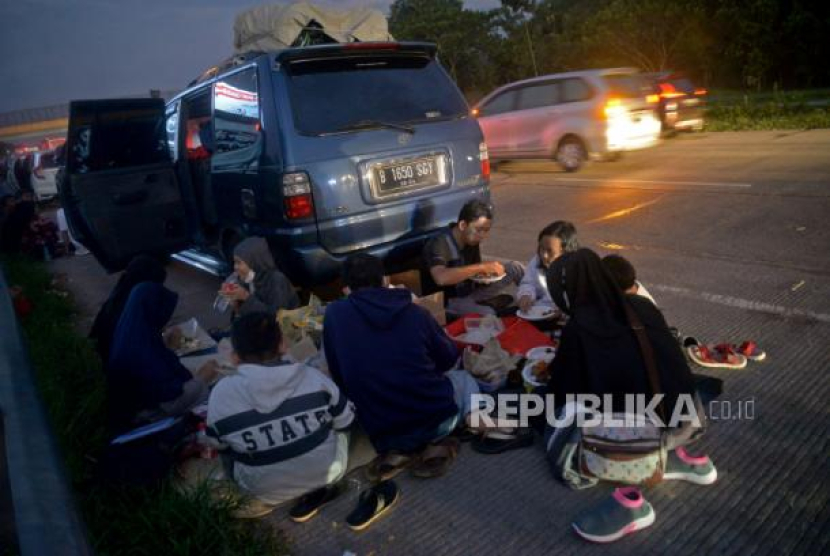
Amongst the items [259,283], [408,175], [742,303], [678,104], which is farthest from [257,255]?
[678,104]

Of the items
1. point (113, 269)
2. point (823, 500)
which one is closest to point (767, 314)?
point (823, 500)

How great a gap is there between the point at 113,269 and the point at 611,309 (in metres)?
5.49

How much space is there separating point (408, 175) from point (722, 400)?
2711mm

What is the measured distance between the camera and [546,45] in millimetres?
33719

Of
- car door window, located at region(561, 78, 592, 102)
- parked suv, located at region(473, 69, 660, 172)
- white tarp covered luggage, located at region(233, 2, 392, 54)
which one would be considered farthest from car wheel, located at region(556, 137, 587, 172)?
white tarp covered luggage, located at region(233, 2, 392, 54)

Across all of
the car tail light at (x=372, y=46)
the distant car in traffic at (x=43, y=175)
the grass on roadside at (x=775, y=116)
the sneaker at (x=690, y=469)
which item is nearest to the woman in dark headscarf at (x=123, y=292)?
the car tail light at (x=372, y=46)

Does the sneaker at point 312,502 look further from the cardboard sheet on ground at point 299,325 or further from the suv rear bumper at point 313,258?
the suv rear bumper at point 313,258

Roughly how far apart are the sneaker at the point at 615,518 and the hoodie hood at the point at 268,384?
1342mm

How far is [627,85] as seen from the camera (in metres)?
10.2

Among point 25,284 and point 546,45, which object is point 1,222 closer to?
point 25,284

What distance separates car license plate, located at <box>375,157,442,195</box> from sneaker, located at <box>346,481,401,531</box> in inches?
94.9

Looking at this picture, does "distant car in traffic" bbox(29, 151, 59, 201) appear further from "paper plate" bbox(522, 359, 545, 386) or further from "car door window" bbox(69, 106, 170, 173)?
"paper plate" bbox(522, 359, 545, 386)

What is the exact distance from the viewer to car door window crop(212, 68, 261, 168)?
4473 millimetres

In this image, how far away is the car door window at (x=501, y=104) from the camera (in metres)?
11.6
